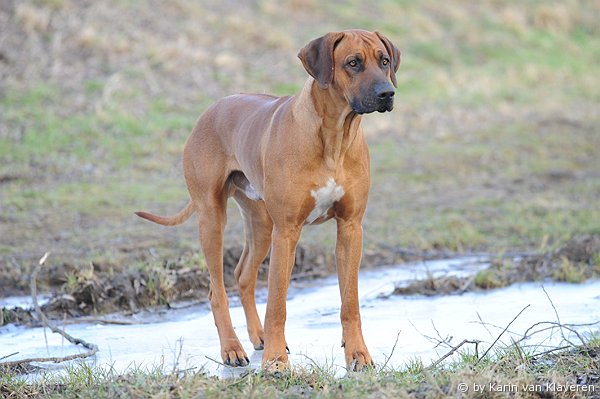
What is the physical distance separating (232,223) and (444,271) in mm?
2647

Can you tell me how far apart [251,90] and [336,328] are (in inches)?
385

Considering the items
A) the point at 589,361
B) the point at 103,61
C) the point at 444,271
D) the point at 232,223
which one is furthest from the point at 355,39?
the point at 103,61

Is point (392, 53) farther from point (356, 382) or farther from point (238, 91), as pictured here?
point (238, 91)

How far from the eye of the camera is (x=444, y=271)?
7.99 m

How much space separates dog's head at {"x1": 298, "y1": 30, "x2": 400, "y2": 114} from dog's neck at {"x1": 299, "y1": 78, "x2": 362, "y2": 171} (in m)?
0.08

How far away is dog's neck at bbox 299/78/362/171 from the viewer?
5.20 meters

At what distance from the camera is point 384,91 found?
4.88 m

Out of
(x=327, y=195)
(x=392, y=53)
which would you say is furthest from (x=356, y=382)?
(x=392, y=53)

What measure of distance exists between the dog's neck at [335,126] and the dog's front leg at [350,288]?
384 millimetres

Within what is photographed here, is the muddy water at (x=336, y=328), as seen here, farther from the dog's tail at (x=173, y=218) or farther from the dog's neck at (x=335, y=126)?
the dog's neck at (x=335, y=126)

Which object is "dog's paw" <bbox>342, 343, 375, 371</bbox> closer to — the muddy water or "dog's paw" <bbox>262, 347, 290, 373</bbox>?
the muddy water

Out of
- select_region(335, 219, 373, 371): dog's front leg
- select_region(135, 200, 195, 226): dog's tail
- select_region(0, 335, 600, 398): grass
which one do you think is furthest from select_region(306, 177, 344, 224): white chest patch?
select_region(135, 200, 195, 226): dog's tail

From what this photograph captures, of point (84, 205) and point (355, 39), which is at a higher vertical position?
point (355, 39)

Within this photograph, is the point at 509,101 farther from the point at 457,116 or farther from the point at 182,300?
the point at 182,300
